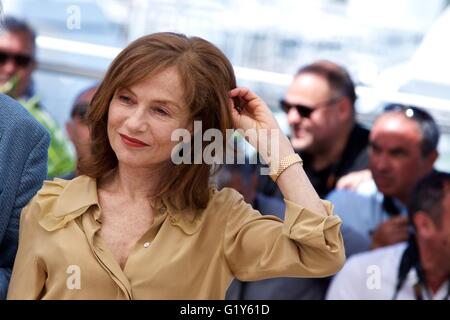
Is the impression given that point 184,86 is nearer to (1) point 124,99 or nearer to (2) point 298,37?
(1) point 124,99

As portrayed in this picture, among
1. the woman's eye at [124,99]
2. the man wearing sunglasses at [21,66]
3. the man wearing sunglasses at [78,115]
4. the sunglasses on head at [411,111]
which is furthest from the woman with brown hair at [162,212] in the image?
the man wearing sunglasses at [21,66]

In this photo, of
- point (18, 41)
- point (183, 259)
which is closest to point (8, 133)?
point (183, 259)

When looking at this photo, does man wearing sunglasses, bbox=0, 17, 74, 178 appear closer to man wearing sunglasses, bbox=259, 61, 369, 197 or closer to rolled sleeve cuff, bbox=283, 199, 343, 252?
man wearing sunglasses, bbox=259, 61, 369, 197

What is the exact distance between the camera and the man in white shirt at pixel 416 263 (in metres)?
4.20

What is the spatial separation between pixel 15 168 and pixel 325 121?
2639mm

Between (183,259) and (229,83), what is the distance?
0.40 m

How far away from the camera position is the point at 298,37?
4.79 metres

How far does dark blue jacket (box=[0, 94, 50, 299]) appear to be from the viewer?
2189 millimetres

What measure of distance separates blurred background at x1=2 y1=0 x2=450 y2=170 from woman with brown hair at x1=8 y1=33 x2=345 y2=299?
2.51 metres

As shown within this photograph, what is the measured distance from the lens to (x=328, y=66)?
469 centimetres

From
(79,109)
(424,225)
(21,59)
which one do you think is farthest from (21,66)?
(424,225)

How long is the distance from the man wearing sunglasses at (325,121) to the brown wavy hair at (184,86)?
2.48 metres

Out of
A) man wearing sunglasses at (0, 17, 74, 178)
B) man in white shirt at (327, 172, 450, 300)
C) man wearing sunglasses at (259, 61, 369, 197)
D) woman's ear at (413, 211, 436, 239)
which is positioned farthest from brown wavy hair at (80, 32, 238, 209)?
man wearing sunglasses at (0, 17, 74, 178)

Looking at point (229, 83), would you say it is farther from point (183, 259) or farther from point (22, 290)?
point (22, 290)
